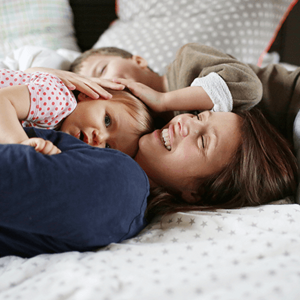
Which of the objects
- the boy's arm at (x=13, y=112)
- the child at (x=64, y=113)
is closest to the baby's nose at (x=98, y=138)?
the child at (x=64, y=113)

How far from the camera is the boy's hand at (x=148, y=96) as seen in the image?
3.34ft

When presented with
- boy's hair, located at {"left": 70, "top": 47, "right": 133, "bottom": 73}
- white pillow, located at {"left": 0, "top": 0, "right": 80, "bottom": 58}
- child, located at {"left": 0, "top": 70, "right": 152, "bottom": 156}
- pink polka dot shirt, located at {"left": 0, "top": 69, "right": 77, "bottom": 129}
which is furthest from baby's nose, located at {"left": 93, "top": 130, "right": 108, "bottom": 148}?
white pillow, located at {"left": 0, "top": 0, "right": 80, "bottom": 58}

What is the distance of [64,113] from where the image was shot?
0.80m

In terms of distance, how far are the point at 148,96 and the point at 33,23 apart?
3.40ft

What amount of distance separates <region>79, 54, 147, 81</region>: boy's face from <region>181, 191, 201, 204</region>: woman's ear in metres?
0.62

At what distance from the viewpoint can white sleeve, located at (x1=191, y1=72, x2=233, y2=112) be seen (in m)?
1.00

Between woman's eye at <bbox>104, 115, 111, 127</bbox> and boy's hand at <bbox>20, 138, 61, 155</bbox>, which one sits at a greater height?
boy's hand at <bbox>20, 138, 61, 155</bbox>

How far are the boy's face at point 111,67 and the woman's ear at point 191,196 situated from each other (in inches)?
24.5

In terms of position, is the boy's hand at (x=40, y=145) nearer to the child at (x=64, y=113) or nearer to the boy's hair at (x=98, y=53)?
the child at (x=64, y=113)

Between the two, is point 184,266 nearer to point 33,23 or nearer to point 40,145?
point 40,145

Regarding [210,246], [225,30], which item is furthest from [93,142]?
[225,30]

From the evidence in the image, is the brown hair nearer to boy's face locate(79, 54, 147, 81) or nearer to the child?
the child

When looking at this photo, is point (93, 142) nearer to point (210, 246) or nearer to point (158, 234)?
point (158, 234)

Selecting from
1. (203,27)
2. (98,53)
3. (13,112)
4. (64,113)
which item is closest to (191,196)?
(64,113)
